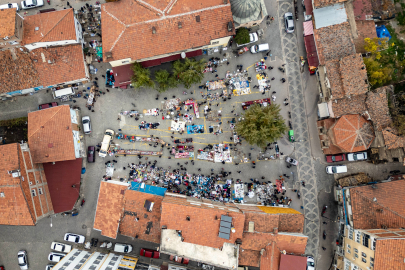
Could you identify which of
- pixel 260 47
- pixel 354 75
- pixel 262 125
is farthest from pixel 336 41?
pixel 262 125

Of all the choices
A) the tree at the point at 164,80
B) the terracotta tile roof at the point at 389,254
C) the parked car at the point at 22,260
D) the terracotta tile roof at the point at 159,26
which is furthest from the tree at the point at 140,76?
the terracotta tile roof at the point at 389,254

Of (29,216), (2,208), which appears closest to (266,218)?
(29,216)

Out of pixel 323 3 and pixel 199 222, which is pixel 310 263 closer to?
pixel 199 222

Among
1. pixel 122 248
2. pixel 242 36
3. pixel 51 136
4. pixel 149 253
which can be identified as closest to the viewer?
pixel 51 136

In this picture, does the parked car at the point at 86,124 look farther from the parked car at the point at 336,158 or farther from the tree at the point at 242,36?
the parked car at the point at 336,158

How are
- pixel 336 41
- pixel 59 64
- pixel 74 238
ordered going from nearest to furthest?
1. pixel 59 64
2. pixel 336 41
3. pixel 74 238

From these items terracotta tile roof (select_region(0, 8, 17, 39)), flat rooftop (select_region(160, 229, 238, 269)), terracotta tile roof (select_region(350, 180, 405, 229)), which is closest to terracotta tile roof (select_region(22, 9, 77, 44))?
terracotta tile roof (select_region(0, 8, 17, 39))
